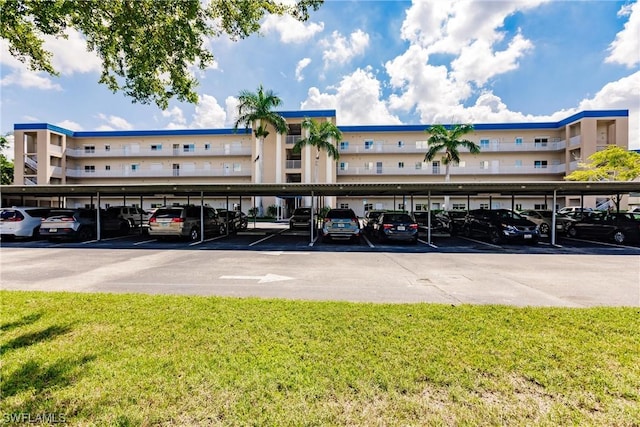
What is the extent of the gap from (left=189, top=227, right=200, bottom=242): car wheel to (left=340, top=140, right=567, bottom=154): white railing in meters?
26.2

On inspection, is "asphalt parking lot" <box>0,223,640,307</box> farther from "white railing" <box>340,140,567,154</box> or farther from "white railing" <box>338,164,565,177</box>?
"white railing" <box>340,140,567,154</box>

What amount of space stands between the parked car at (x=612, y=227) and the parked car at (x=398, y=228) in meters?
9.84

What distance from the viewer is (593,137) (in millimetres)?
33625

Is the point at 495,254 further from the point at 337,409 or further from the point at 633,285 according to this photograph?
the point at 337,409

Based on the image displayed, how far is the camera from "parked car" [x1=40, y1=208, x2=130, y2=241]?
13945mm

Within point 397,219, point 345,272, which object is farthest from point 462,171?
point 345,272

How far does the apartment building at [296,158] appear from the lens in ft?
118

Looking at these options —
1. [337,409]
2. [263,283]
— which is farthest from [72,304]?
[337,409]

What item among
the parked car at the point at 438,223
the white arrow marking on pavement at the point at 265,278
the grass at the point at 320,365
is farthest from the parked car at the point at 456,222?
the white arrow marking on pavement at the point at 265,278

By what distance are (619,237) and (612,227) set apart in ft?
1.78

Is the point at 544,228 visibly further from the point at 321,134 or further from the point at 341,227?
the point at 321,134

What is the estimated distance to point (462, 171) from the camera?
37469 millimetres

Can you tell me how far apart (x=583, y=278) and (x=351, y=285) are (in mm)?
6001

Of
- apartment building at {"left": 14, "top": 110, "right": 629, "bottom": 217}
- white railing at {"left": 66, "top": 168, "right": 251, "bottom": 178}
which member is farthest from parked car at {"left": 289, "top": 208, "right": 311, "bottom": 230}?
white railing at {"left": 66, "top": 168, "right": 251, "bottom": 178}
